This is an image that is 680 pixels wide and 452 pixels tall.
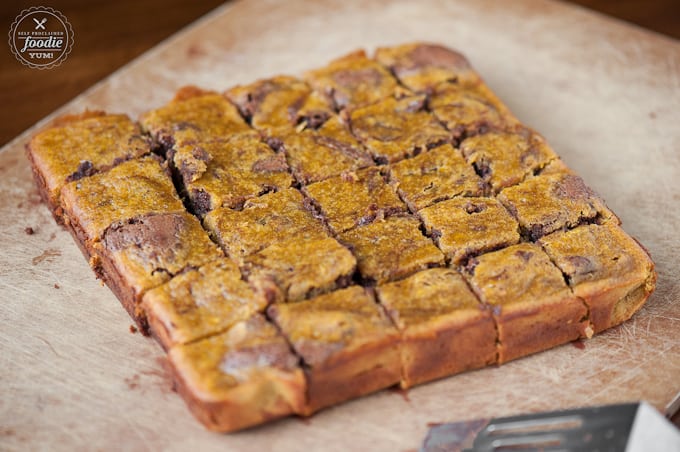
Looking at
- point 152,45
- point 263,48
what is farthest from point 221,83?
point 152,45

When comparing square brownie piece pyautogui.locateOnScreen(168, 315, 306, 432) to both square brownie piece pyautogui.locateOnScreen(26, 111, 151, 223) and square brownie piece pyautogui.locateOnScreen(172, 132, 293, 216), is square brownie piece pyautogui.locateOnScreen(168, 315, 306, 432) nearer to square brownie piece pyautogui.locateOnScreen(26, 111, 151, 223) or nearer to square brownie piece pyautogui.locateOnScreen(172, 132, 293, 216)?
square brownie piece pyautogui.locateOnScreen(172, 132, 293, 216)

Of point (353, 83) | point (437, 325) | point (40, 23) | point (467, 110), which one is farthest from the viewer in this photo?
point (40, 23)

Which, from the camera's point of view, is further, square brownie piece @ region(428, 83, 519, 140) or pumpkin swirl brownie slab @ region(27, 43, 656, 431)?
square brownie piece @ region(428, 83, 519, 140)

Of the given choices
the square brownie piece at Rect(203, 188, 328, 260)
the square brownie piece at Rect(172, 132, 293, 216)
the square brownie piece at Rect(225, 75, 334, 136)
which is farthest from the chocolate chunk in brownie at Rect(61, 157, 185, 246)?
the square brownie piece at Rect(225, 75, 334, 136)

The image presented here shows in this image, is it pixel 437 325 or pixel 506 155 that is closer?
pixel 437 325

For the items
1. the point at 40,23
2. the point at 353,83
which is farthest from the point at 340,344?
the point at 40,23

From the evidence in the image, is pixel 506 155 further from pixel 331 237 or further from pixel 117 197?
pixel 117 197
